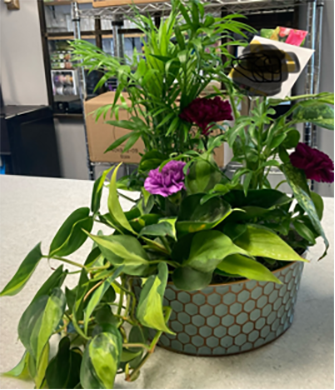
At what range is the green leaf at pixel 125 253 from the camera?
367 mm

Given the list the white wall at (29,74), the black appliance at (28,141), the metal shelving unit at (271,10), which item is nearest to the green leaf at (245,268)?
the metal shelving unit at (271,10)

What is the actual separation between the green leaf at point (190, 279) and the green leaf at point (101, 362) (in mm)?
73

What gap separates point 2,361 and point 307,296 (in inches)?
15.9

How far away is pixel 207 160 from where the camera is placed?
407mm

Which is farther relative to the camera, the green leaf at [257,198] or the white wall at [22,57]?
the white wall at [22,57]

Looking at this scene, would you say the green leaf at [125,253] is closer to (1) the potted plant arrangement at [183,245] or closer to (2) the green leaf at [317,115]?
(1) the potted plant arrangement at [183,245]

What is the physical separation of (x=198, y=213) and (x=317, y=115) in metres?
0.15

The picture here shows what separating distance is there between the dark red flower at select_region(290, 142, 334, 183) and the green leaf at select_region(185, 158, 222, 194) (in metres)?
0.08

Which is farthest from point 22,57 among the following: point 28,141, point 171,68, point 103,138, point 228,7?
point 171,68

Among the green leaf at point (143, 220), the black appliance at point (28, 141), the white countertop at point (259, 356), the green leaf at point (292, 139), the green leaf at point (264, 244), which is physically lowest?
the black appliance at point (28, 141)

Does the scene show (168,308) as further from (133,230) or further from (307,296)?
(307,296)

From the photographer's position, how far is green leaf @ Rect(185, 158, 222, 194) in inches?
16.3

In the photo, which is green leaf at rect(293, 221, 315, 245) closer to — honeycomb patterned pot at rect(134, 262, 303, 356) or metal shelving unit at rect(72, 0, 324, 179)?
honeycomb patterned pot at rect(134, 262, 303, 356)

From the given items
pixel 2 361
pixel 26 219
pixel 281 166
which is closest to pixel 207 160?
pixel 281 166
